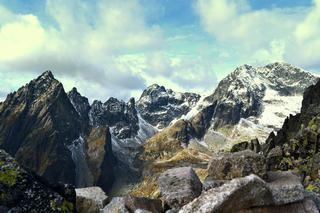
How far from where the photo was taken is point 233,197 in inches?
559

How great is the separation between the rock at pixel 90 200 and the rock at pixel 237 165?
18.5ft

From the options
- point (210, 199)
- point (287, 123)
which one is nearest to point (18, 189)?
point (210, 199)

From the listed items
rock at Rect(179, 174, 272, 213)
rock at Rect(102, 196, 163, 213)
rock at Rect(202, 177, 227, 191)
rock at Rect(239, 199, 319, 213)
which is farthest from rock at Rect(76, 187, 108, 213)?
rock at Rect(239, 199, 319, 213)

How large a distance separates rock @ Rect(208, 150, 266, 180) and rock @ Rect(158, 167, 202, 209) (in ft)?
3.58

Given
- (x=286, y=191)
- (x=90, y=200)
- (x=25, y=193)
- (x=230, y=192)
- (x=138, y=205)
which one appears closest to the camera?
(x=25, y=193)

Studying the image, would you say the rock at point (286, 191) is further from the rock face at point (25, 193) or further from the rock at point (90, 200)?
the rock at point (90, 200)

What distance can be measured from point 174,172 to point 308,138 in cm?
6722

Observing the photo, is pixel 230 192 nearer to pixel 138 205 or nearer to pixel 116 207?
pixel 138 205

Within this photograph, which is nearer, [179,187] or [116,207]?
[179,187]

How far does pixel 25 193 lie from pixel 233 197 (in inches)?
260

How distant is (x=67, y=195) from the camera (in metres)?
14.4

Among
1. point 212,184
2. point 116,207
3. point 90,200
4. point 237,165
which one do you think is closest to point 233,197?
point 212,184

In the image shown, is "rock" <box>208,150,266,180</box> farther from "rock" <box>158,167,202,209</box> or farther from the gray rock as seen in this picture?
the gray rock

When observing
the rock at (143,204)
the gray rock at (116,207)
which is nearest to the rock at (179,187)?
the rock at (143,204)
